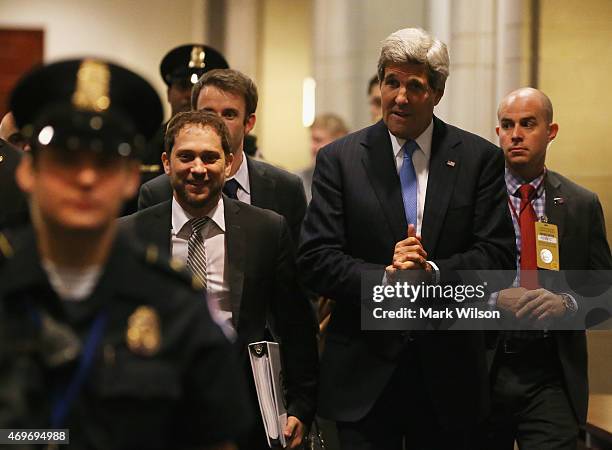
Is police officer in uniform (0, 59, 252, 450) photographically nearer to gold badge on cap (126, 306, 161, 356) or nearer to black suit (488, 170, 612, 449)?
gold badge on cap (126, 306, 161, 356)

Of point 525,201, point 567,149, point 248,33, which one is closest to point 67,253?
point 525,201

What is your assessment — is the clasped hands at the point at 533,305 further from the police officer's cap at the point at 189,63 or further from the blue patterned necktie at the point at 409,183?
the police officer's cap at the point at 189,63

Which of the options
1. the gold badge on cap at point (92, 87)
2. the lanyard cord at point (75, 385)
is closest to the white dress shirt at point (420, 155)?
the gold badge on cap at point (92, 87)

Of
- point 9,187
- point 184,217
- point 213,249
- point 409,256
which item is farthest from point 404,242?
point 9,187

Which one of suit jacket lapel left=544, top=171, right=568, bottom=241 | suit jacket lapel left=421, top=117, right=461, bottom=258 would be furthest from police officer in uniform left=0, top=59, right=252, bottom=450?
suit jacket lapel left=544, top=171, right=568, bottom=241

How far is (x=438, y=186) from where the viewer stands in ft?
14.9

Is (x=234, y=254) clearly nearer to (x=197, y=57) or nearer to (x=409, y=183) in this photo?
(x=409, y=183)

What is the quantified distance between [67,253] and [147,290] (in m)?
0.17

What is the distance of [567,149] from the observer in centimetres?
798

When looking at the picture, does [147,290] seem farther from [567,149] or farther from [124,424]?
[567,149]

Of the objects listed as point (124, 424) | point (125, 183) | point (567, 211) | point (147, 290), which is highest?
point (567, 211)

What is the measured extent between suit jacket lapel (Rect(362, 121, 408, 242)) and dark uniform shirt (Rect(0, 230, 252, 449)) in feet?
6.55

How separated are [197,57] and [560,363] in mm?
2495

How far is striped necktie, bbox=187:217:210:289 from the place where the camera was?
449cm
